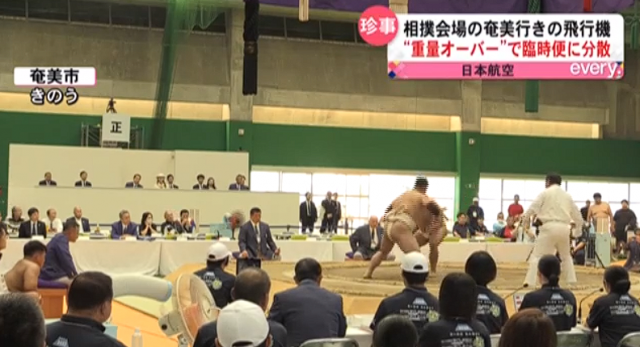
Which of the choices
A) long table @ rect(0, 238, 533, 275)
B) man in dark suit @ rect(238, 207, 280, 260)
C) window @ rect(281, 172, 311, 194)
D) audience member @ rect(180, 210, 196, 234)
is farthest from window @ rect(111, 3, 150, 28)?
man in dark suit @ rect(238, 207, 280, 260)

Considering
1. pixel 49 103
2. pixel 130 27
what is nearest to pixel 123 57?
pixel 130 27

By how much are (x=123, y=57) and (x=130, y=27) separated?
850 millimetres

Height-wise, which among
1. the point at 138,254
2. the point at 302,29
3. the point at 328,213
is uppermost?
the point at 302,29

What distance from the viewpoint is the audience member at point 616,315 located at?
18.1 feet

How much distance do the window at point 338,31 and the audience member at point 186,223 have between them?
9.90 m

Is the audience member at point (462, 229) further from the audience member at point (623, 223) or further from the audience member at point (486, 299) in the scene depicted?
the audience member at point (486, 299)

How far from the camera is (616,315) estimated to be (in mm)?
5547

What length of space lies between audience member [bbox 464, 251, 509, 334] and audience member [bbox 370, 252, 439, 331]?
369 mm

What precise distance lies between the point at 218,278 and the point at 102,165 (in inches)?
546

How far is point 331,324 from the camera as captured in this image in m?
5.43

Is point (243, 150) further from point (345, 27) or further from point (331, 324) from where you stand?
point (331, 324)

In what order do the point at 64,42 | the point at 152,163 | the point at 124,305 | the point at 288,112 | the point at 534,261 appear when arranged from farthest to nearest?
1. the point at 288,112
2. the point at 64,42
3. the point at 152,163
4. the point at 124,305
5. the point at 534,261

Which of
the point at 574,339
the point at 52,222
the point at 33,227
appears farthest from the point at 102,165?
the point at 574,339

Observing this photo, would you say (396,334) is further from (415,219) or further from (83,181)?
(83,181)
